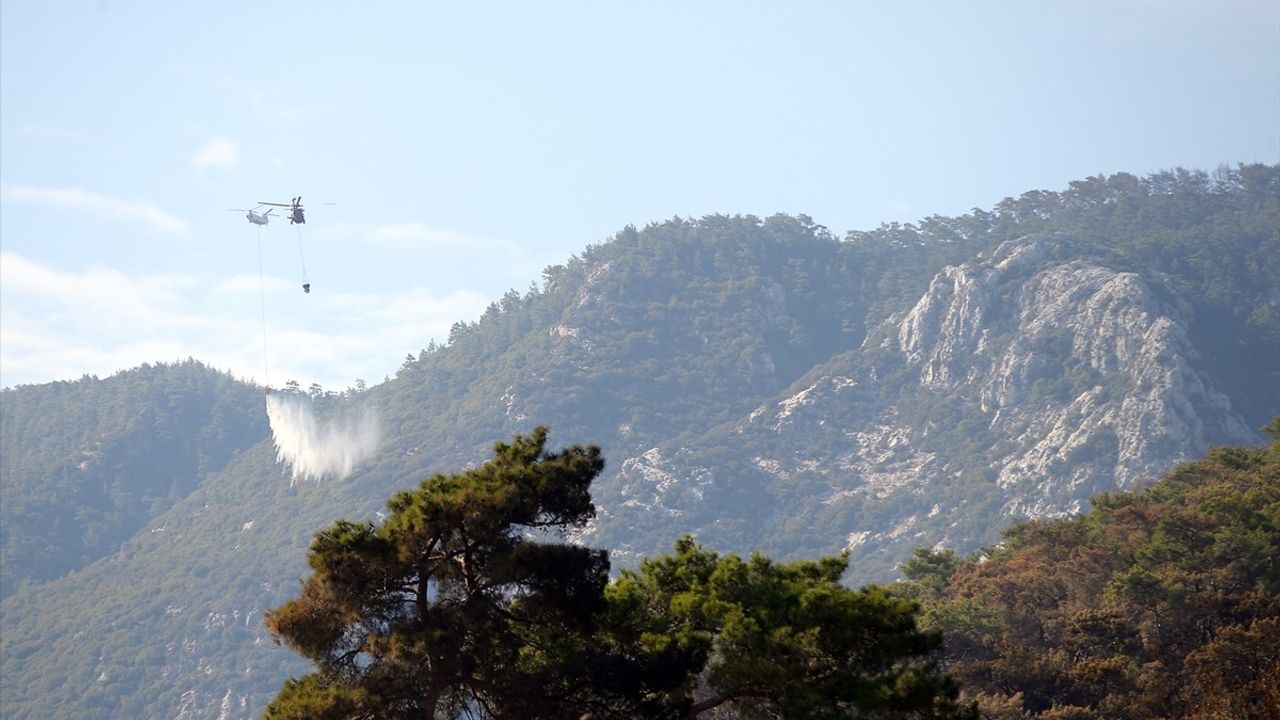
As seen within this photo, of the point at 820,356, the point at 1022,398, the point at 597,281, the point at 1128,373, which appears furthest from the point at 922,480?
the point at 597,281

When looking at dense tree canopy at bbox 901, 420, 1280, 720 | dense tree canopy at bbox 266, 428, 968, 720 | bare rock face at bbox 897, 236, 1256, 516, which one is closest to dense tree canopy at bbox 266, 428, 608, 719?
dense tree canopy at bbox 266, 428, 968, 720

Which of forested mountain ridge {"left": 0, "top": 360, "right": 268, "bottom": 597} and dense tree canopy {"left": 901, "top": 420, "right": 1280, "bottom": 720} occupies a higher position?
forested mountain ridge {"left": 0, "top": 360, "right": 268, "bottom": 597}

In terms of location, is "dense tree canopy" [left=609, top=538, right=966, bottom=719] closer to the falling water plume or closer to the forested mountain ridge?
the falling water plume

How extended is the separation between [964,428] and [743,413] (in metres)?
27.2

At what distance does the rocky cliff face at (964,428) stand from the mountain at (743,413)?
31cm

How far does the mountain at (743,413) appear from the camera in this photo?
13275cm

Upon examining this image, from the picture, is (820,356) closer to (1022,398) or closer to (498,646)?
(1022,398)

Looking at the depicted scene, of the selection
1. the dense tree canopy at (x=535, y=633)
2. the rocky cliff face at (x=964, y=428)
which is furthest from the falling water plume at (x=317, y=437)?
the dense tree canopy at (x=535, y=633)

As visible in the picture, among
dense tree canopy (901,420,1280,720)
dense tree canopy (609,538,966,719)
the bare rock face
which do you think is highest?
the bare rock face

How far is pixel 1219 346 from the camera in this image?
152250mm

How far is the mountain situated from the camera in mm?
132750

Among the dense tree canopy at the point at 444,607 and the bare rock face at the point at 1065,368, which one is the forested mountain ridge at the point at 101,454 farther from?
the dense tree canopy at the point at 444,607

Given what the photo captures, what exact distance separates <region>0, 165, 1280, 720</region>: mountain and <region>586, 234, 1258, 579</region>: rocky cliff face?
309 millimetres

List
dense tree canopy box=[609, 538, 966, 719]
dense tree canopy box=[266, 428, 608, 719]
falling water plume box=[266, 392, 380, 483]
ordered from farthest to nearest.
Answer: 1. falling water plume box=[266, 392, 380, 483]
2. dense tree canopy box=[266, 428, 608, 719]
3. dense tree canopy box=[609, 538, 966, 719]
